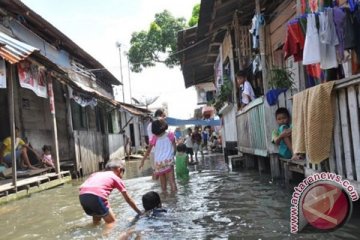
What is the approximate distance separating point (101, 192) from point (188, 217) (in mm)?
1387

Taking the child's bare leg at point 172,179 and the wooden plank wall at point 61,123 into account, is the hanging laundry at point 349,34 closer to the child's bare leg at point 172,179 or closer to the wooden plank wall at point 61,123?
the child's bare leg at point 172,179

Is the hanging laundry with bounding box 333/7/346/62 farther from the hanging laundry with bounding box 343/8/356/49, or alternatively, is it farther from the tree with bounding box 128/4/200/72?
the tree with bounding box 128/4/200/72

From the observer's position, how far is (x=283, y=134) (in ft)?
25.8

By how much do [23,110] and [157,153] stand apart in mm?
6730

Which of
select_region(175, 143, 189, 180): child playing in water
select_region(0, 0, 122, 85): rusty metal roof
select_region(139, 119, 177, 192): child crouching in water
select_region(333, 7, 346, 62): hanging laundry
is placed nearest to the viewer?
select_region(333, 7, 346, 62): hanging laundry

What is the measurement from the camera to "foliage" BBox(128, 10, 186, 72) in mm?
34156

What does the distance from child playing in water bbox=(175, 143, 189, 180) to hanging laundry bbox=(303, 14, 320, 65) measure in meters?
6.17

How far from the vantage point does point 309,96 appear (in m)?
5.51

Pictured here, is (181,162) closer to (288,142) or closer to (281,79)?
(281,79)

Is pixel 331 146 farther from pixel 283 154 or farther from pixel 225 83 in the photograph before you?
pixel 225 83

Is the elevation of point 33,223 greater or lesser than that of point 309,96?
lesser

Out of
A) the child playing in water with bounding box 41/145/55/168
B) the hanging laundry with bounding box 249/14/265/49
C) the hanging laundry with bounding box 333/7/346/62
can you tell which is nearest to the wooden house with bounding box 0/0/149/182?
the child playing in water with bounding box 41/145/55/168

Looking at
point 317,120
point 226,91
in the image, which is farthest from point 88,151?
point 317,120

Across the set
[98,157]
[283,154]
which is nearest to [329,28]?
[283,154]
